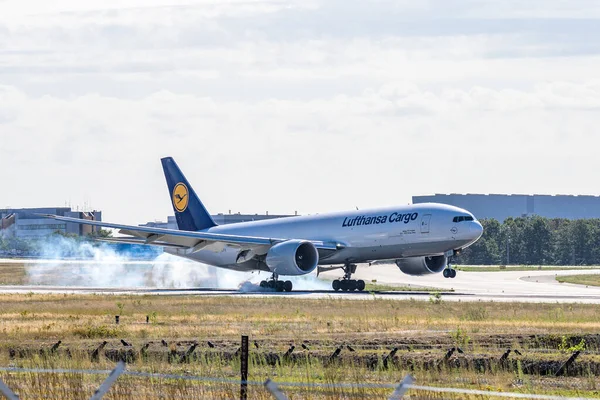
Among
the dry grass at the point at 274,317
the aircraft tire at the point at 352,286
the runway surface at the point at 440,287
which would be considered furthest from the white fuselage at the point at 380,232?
the dry grass at the point at 274,317

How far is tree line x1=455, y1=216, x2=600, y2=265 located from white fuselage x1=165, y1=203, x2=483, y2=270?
111 m

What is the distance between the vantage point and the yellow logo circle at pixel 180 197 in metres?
75.9

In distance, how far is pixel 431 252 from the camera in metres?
60.7

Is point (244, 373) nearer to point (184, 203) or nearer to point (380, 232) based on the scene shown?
point (380, 232)

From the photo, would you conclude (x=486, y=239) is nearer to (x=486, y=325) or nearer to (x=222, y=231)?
(x=222, y=231)

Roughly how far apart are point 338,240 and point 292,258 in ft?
14.6

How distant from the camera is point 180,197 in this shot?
76125 mm

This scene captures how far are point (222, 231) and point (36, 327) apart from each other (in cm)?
3816

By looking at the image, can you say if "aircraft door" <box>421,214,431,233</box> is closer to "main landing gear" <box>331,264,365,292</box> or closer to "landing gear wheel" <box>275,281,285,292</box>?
"main landing gear" <box>331,264,365,292</box>

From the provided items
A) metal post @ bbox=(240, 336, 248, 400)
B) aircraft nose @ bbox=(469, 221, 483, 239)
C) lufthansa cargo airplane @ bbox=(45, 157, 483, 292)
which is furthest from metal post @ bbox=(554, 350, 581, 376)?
aircraft nose @ bbox=(469, 221, 483, 239)

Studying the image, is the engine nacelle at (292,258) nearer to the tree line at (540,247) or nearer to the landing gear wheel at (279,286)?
the landing gear wheel at (279,286)

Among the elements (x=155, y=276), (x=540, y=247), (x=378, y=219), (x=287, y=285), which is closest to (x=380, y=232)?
(x=378, y=219)

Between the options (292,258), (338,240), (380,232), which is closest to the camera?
(292,258)

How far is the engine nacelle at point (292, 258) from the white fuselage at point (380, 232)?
2.44m
